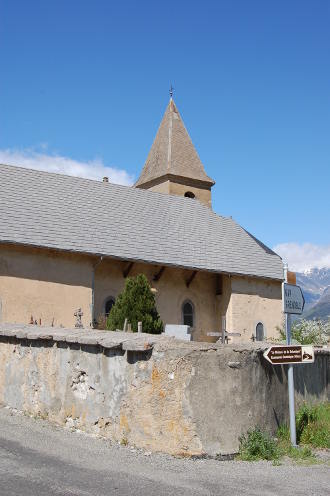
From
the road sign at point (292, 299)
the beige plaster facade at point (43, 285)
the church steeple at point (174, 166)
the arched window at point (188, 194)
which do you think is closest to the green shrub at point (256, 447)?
the road sign at point (292, 299)

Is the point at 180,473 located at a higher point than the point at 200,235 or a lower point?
lower

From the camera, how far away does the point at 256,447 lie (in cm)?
836

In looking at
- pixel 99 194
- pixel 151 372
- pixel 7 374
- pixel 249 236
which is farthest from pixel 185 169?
pixel 151 372

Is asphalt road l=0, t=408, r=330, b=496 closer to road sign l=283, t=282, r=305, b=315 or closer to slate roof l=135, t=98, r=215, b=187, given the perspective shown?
road sign l=283, t=282, r=305, b=315

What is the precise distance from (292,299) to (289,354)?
101cm

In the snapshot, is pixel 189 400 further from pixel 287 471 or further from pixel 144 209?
pixel 144 209

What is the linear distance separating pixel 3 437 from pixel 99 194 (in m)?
19.4

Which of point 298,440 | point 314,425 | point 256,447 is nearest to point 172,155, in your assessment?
point 314,425

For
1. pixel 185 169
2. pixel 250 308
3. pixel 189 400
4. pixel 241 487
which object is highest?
pixel 185 169

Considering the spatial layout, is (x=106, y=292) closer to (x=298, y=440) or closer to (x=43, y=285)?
(x=43, y=285)

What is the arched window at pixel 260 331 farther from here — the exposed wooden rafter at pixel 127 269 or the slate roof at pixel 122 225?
the exposed wooden rafter at pixel 127 269

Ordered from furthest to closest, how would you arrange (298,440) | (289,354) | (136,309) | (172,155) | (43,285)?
(172,155) < (43,285) < (136,309) < (298,440) < (289,354)

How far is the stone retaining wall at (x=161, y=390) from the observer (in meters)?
8.26

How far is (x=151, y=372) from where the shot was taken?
8438 mm
